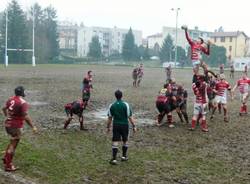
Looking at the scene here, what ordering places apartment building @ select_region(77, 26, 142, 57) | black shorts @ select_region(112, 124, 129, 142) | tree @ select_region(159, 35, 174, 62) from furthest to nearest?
apartment building @ select_region(77, 26, 142, 57) → tree @ select_region(159, 35, 174, 62) → black shorts @ select_region(112, 124, 129, 142)

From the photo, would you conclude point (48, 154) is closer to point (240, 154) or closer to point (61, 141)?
point (61, 141)

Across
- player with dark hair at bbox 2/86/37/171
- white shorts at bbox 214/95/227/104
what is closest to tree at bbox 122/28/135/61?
white shorts at bbox 214/95/227/104

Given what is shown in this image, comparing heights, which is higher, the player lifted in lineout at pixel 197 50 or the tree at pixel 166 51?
the tree at pixel 166 51

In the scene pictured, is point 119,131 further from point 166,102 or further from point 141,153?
point 166,102

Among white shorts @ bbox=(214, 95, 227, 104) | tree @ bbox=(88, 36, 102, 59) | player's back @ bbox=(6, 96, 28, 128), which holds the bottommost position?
white shorts @ bbox=(214, 95, 227, 104)

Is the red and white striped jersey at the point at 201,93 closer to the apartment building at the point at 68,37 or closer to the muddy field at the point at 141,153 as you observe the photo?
the muddy field at the point at 141,153

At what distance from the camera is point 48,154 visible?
429 inches

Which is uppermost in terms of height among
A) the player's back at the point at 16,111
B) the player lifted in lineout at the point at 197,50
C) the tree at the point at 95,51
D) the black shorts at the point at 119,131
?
the tree at the point at 95,51

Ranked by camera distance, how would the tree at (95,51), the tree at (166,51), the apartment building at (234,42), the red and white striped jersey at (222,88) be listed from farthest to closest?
the apartment building at (234,42) → the tree at (95,51) → the tree at (166,51) → the red and white striped jersey at (222,88)

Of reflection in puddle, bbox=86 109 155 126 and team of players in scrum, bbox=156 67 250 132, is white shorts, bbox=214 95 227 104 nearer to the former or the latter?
team of players in scrum, bbox=156 67 250 132

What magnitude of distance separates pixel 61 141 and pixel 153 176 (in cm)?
411

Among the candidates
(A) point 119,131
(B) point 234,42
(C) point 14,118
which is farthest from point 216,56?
(C) point 14,118

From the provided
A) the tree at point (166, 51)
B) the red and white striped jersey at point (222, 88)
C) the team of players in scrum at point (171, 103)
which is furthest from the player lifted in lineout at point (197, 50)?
the tree at point (166, 51)

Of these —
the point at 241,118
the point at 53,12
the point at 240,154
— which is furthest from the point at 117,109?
the point at 53,12
